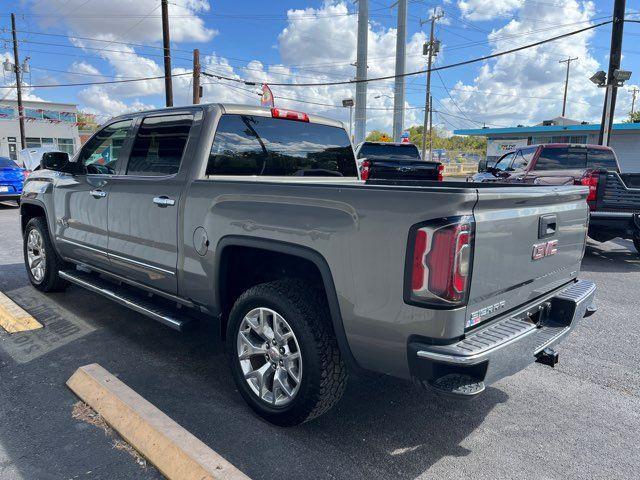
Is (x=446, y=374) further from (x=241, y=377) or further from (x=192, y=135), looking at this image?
(x=192, y=135)

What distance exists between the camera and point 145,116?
405 cm

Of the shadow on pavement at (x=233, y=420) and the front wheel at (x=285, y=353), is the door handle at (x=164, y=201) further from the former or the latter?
the shadow on pavement at (x=233, y=420)

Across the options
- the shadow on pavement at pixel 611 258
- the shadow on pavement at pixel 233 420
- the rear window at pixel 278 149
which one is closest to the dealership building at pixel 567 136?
the shadow on pavement at pixel 611 258

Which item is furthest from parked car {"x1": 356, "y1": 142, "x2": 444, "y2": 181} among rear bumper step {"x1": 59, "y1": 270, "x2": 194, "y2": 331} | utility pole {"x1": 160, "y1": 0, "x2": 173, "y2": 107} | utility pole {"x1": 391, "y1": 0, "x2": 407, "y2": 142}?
utility pole {"x1": 391, "y1": 0, "x2": 407, "y2": 142}

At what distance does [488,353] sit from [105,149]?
382 centimetres

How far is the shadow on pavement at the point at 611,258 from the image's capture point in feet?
24.5

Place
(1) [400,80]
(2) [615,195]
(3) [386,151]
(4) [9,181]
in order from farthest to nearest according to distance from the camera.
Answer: (1) [400,80]
(4) [9,181]
(3) [386,151]
(2) [615,195]

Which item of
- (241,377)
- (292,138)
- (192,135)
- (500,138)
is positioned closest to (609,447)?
(241,377)

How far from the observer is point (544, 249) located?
2.79 m

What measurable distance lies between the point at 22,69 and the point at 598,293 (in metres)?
41.2

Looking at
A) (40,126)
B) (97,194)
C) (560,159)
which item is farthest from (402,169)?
(40,126)

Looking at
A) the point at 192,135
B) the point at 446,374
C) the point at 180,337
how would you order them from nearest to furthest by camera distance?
the point at 446,374, the point at 192,135, the point at 180,337

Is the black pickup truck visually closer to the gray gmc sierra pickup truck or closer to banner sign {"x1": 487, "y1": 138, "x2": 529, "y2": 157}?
the gray gmc sierra pickup truck

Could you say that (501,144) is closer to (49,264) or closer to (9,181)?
(9,181)
